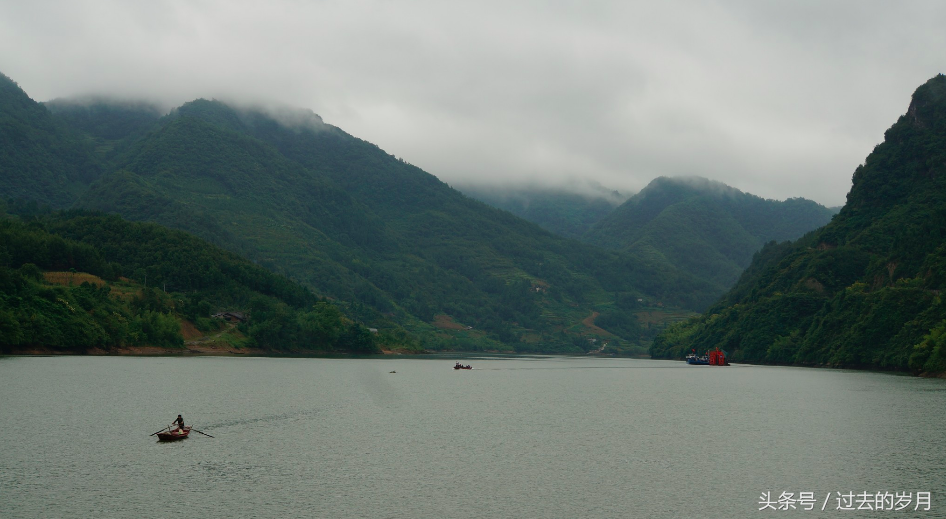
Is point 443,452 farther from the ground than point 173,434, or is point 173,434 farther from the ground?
point 443,452

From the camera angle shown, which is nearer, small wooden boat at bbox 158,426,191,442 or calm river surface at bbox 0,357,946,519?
calm river surface at bbox 0,357,946,519

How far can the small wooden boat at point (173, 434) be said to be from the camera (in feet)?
205

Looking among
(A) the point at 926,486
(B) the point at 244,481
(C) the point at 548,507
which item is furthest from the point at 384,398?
(A) the point at 926,486

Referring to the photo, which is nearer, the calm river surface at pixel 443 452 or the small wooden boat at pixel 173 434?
the calm river surface at pixel 443 452

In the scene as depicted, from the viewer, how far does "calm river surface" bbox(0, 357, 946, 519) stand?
45.0 meters

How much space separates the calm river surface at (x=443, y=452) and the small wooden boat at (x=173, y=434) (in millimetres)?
856

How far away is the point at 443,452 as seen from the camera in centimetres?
6191

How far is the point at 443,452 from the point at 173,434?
21.6m

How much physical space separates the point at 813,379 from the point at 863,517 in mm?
112141

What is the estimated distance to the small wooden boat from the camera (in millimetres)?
62625

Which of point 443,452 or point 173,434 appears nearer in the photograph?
point 443,452

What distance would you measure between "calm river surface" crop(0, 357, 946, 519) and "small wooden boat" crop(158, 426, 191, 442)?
0.86 m

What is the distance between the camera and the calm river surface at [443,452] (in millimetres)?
45031

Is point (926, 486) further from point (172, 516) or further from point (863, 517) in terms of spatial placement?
point (172, 516)
